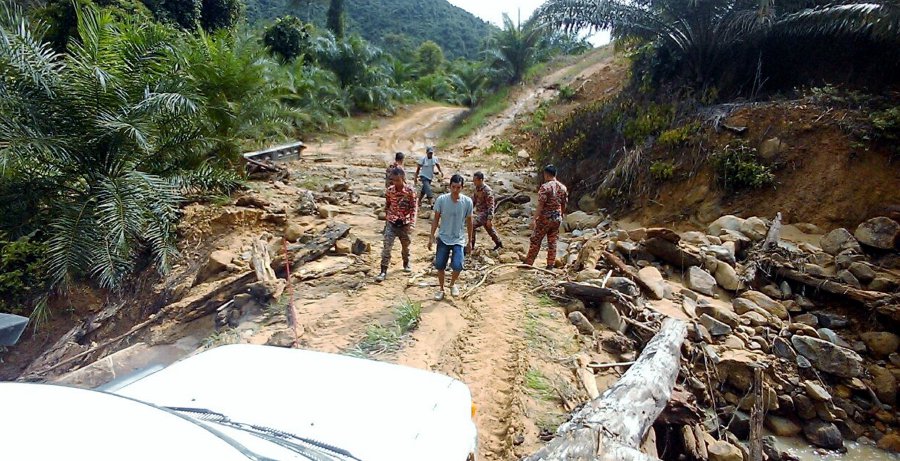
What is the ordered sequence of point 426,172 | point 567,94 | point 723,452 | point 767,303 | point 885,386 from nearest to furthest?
point 723,452
point 885,386
point 767,303
point 426,172
point 567,94

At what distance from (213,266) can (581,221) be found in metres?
6.90

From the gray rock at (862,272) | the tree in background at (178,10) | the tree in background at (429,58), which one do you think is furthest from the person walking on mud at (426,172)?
the tree in background at (429,58)

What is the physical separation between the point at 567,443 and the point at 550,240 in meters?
4.15

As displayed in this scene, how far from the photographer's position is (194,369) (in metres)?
2.48

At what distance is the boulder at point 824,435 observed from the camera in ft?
14.4

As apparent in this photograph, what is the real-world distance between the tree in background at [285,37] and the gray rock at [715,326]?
20.1m

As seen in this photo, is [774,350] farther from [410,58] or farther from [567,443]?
[410,58]

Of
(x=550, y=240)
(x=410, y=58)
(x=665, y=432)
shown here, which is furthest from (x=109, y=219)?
(x=410, y=58)

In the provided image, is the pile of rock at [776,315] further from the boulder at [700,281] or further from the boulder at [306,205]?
the boulder at [306,205]

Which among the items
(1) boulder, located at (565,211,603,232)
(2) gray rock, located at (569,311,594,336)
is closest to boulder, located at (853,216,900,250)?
(1) boulder, located at (565,211,603,232)

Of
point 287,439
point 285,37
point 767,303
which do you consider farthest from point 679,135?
point 285,37

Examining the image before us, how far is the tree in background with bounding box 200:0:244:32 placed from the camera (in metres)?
17.9

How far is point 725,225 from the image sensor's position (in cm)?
783

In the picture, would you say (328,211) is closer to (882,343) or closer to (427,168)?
(427,168)
